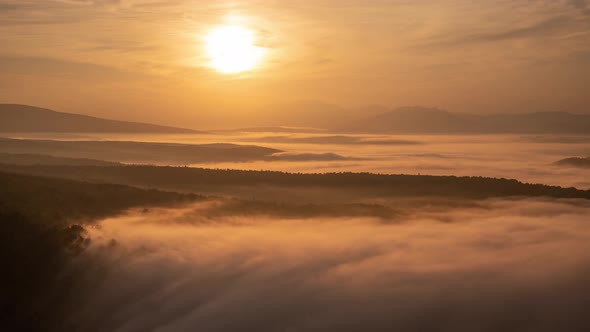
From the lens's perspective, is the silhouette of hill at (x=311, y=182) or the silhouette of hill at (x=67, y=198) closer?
the silhouette of hill at (x=67, y=198)

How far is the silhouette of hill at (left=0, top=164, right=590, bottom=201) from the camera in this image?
245 ft

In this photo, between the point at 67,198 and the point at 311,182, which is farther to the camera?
the point at 311,182

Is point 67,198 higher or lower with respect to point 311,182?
lower

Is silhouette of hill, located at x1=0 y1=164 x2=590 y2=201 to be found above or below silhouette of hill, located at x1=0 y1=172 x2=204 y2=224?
above

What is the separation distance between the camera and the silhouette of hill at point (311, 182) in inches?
2936

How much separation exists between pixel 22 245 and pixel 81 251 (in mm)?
3775

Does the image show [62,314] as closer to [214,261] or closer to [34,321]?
[34,321]

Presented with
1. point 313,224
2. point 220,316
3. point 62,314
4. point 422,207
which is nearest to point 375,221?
point 313,224

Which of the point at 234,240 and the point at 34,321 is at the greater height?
the point at 234,240

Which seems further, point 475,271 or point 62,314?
point 475,271

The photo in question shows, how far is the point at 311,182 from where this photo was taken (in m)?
82.2

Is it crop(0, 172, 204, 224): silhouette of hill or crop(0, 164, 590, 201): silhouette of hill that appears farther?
crop(0, 164, 590, 201): silhouette of hill

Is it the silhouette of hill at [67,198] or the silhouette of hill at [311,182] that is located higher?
the silhouette of hill at [311,182]

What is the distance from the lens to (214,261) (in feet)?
151
